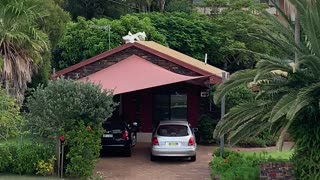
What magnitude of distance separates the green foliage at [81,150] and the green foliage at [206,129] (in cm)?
985

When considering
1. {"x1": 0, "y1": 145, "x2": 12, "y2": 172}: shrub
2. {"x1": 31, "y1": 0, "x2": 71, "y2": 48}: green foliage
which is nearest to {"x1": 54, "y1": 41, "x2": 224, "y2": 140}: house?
{"x1": 31, "y1": 0, "x2": 71, "y2": 48}: green foliage

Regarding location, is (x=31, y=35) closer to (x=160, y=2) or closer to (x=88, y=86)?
(x=88, y=86)

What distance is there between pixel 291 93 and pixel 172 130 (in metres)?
7.08

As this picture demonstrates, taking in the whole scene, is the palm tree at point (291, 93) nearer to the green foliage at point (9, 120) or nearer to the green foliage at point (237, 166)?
the green foliage at point (237, 166)

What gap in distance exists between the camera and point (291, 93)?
553 inches

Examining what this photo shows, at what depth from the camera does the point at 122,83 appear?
21594 mm

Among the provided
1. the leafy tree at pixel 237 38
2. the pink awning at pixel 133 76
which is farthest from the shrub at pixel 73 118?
→ the leafy tree at pixel 237 38

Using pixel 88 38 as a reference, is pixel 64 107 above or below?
below

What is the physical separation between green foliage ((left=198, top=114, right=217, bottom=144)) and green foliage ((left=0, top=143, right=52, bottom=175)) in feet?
33.9

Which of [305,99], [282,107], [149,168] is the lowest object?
[149,168]

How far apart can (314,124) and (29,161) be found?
25.5ft

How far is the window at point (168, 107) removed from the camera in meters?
27.7

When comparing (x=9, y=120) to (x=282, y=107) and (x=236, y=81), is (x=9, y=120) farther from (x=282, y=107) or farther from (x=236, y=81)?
(x=282, y=107)

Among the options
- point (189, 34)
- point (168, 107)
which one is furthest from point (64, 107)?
point (189, 34)
